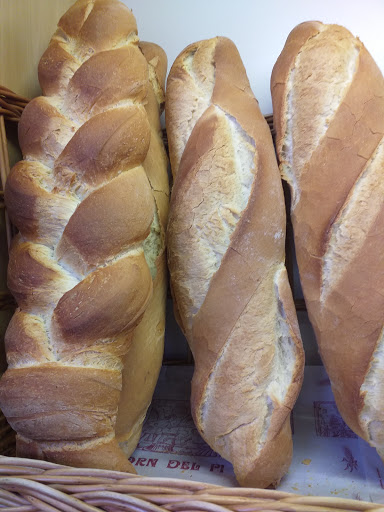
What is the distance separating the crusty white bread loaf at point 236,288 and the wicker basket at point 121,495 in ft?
0.58

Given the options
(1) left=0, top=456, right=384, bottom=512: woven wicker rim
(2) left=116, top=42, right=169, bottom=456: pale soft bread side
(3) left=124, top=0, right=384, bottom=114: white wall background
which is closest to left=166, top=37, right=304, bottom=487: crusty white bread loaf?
(2) left=116, top=42, right=169, bottom=456: pale soft bread side

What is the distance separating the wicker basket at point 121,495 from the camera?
567 mm

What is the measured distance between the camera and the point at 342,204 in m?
0.76

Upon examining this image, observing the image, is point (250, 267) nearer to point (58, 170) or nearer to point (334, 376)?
point (334, 376)

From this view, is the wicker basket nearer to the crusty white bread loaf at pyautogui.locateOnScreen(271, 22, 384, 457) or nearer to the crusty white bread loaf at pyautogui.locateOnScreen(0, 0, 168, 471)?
the crusty white bread loaf at pyautogui.locateOnScreen(0, 0, 168, 471)

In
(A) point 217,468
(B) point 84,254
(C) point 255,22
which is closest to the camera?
(B) point 84,254

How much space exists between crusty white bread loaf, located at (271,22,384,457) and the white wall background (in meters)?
0.23

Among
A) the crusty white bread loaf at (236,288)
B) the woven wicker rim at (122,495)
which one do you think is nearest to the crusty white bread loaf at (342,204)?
the crusty white bread loaf at (236,288)

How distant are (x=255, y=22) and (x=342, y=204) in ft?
2.01

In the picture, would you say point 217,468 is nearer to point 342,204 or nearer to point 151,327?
point 151,327

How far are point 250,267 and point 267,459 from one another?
0.31 m

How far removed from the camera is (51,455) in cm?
70

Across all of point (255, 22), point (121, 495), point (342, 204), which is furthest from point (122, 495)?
point (255, 22)

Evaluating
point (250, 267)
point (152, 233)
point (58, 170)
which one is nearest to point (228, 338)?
point (250, 267)
